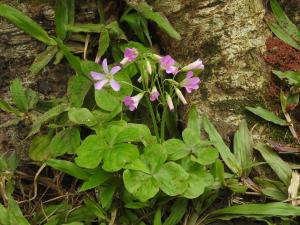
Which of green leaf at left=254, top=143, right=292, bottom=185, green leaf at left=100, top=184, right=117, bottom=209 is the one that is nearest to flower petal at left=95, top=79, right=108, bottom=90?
green leaf at left=100, top=184, right=117, bottom=209

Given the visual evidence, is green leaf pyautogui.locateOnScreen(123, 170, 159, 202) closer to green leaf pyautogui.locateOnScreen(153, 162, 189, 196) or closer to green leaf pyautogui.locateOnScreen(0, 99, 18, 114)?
green leaf pyautogui.locateOnScreen(153, 162, 189, 196)

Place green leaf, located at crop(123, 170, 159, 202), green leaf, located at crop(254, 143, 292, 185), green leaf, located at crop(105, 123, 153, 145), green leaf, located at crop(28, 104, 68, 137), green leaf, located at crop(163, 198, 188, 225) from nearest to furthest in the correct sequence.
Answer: green leaf, located at crop(123, 170, 159, 202) < green leaf, located at crop(105, 123, 153, 145) < green leaf, located at crop(163, 198, 188, 225) < green leaf, located at crop(254, 143, 292, 185) < green leaf, located at crop(28, 104, 68, 137)

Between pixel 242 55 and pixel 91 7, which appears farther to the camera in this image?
pixel 91 7

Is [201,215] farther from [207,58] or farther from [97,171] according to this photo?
[207,58]

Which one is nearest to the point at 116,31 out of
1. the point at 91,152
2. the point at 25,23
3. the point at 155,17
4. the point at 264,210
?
the point at 155,17

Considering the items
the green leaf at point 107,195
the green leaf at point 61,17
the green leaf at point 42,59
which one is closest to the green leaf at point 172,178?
the green leaf at point 107,195

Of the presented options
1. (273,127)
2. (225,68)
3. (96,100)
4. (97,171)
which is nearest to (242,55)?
(225,68)
